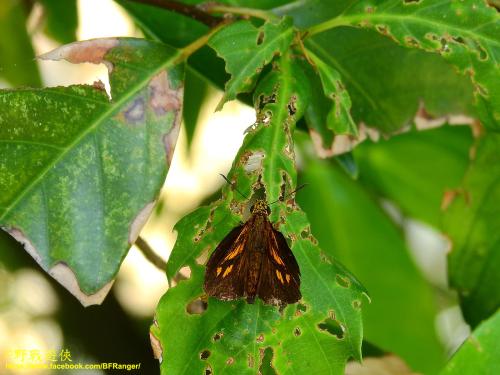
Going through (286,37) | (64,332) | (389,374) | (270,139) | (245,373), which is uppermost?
(286,37)

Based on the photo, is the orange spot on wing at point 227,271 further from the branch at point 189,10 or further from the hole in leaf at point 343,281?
the branch at point 189,10

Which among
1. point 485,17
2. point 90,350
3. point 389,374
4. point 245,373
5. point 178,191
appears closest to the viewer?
point 245,373

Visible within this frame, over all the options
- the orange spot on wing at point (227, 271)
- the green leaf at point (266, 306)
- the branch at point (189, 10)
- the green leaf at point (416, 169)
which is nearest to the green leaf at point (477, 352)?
the green leaf at point (266, 306)

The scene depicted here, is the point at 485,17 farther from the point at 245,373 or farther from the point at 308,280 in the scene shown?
the point at 245,373

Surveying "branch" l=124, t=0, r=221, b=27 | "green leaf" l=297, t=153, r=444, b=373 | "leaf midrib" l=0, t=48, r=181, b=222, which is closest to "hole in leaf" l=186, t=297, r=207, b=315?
"leaf midrib" l=0, t=48, r=181, b=222

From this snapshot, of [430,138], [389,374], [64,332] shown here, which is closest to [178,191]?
[64,332]

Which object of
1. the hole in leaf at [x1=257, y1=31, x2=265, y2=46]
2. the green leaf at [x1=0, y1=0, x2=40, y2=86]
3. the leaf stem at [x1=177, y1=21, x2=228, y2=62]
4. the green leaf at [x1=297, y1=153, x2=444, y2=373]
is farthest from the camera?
the green leaf at [x1=297, y1=153, x2=444, y2=373]

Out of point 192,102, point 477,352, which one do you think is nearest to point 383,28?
point 477,352

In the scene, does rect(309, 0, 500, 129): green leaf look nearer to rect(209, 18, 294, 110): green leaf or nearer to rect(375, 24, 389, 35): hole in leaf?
rect(375, 24, 389, 35): hole in leaf
